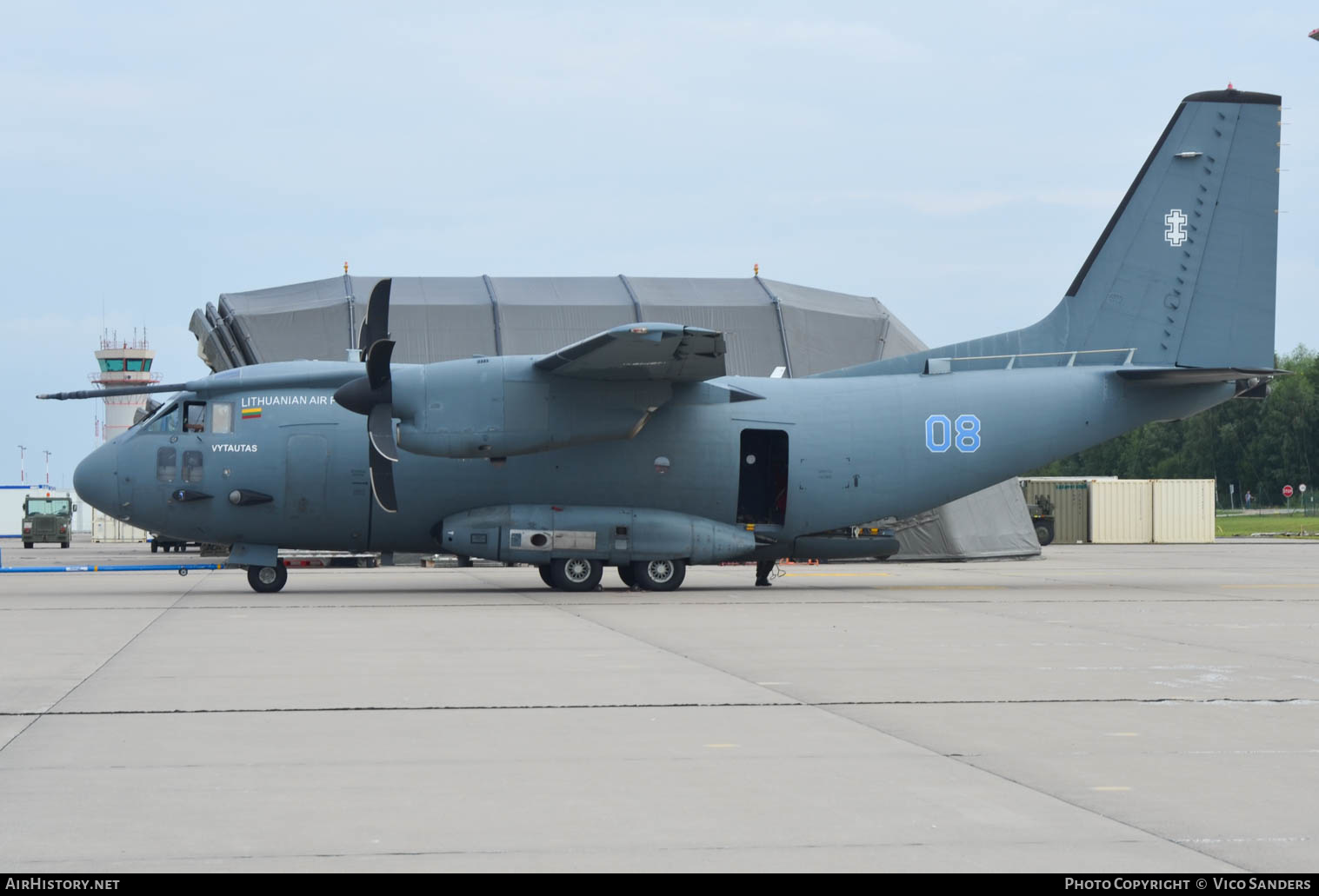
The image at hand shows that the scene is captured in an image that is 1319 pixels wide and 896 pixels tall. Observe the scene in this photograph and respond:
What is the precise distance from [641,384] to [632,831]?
1704cm

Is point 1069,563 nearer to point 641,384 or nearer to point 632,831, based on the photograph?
point 641,384

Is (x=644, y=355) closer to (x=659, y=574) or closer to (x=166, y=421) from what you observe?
(x=659, y=574)

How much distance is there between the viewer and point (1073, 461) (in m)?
142

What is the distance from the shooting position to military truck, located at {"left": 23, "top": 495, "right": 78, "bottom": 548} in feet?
211

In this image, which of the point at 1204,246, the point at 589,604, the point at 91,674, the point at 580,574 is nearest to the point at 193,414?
the point at 580,574

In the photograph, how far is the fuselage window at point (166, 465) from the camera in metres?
23.4

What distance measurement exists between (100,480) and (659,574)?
33.7 ft

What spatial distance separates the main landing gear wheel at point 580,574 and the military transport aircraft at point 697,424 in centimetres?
7

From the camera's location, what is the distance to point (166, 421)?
23719 millimetres

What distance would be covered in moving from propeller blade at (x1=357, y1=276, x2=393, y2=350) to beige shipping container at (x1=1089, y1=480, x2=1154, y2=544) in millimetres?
45403

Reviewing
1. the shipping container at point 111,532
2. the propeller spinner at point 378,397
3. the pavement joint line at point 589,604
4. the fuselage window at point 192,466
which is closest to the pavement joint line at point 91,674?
the pavement joint line at point 589,604

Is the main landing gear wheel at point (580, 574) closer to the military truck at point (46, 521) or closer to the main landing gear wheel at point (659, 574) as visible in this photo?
the main landing gear wheel at point (659, 574)

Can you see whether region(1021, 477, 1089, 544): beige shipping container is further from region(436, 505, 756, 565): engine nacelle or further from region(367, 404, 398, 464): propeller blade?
region(367, 404, 398, 464): propeller blade

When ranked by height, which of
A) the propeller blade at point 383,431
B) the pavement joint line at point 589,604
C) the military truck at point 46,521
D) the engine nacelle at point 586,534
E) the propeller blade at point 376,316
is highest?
the propeller blade at point 376,316
